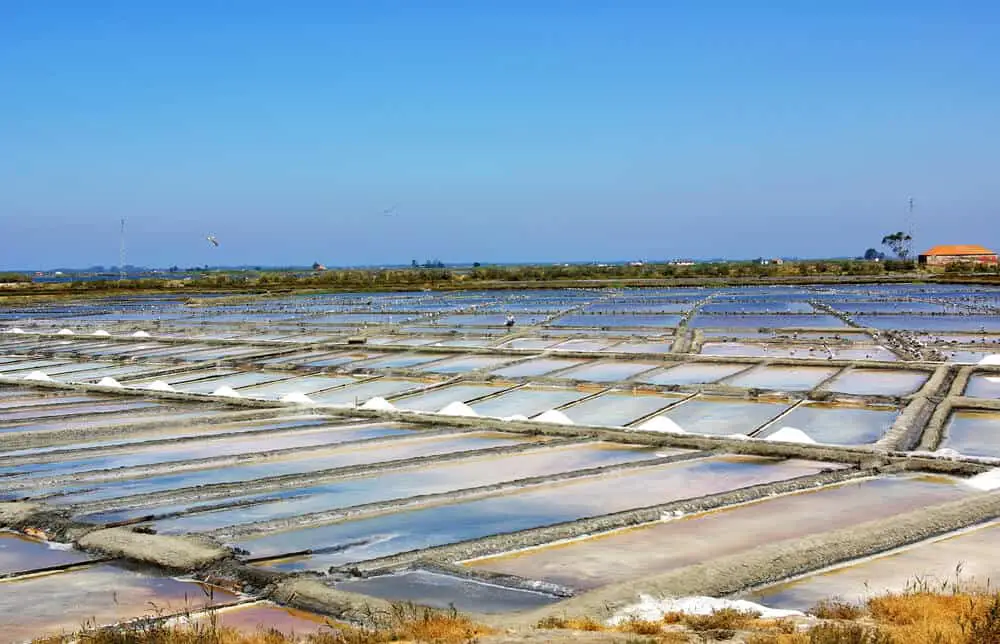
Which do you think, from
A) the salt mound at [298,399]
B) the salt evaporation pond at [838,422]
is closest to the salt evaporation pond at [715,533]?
the salt evaporation pond at [838,422]

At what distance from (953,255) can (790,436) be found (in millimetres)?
77662

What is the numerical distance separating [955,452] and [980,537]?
2392 mm

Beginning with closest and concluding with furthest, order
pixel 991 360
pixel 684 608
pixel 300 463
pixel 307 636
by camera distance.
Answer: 1. pixel 307 636
2. pixel 684 608
3. pixel 300 463
4. pixel 991 360

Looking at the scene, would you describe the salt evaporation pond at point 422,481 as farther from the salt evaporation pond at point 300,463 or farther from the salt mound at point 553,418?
the salt mound at point 553,418

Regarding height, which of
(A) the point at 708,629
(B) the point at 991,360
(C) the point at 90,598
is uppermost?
(B) the point at 991,360

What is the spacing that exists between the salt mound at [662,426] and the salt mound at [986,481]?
→ 277cm

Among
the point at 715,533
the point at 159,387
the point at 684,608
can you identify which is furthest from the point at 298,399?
the point at 684,608

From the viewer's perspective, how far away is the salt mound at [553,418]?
10031 millimetres

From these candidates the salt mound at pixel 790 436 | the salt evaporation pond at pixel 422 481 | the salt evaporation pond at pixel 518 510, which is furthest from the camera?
the salt mound at pixel 790 436

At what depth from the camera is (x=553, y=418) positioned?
10172 millimetres

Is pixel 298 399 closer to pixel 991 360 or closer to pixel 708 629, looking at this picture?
pixel 708 629

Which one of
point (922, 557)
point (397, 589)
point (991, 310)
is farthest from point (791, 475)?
point (991, 310)

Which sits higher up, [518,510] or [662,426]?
[662,426]

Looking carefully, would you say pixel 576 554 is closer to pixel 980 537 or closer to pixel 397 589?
pixel 397 589
